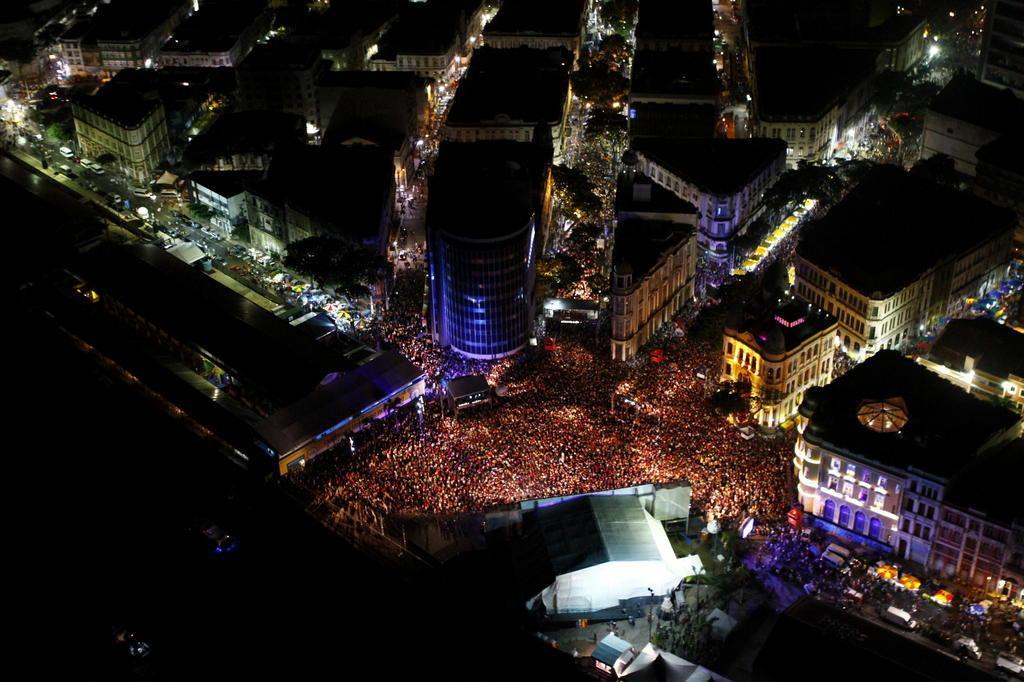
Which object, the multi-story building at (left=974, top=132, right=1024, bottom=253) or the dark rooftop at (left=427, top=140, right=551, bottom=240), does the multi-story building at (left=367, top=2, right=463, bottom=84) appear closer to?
the dark rooftop at (left=427, top=140, right=551, bottom=240)

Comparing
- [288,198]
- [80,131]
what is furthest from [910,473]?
[80,131]

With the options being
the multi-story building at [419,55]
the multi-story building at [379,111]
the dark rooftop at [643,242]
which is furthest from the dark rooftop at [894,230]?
the multi-story building at [419,55]

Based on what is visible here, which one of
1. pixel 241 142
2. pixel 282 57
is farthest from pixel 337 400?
pixel 282 57

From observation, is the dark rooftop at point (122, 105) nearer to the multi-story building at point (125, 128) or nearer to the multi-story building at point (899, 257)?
the multi-story building at point (125, 128)

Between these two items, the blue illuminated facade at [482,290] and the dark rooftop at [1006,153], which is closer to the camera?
Result: the blue illuminated facade at [482,290]

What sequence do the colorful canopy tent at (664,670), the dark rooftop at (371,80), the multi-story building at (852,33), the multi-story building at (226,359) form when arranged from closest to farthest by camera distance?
the colorful canopy tent at (664,670)
the multi-story building at (226,359)
the dark rooftop at (371,80)
the multi-story building at (852,33)

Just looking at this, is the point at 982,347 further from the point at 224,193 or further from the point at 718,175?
the point at 224,193

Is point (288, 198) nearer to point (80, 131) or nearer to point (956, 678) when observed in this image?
point (80, 131)
